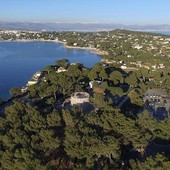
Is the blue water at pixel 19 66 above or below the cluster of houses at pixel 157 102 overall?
below

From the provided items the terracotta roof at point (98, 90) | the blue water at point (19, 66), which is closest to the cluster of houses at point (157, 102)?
the terracotta roof at point (98, 90)

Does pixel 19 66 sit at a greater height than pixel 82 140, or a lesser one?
lesser

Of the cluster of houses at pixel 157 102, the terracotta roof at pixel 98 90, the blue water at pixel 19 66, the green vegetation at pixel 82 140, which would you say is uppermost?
the green vegetation at pixel 82 140

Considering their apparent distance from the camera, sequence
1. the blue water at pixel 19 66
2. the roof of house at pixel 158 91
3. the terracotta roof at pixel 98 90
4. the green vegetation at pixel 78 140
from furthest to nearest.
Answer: the blue water at pixel 19 66
the roof of house at pixel 158 91
the terracotta roof at pixel 98 90
the green vegetation at pixel 78 140

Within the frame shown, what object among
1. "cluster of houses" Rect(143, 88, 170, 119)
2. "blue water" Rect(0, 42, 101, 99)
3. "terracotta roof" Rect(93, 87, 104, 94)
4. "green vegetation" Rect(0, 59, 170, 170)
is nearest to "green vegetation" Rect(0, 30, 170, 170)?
"green vegetation" Rect(0, 59, 170, 170)

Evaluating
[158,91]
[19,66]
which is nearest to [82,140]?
[158,91]

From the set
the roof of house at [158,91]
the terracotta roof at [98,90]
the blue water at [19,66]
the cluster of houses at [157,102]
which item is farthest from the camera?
the blue water at [19,66]

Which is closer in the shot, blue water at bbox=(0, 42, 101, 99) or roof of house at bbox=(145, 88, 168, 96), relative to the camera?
roof of house at bbox=(145, 88, 168, 96)

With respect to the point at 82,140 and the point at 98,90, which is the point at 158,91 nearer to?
the point at 98,90

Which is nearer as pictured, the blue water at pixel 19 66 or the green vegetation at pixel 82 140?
the green vegetation at pixel 82 140

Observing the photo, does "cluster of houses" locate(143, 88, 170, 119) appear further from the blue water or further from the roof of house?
the blue water

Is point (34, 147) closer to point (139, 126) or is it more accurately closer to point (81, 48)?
point (139, 126)

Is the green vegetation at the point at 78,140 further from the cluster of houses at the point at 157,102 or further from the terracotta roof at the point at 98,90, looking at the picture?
the terracotta roof at the point at 98,90
